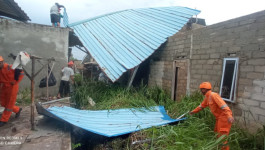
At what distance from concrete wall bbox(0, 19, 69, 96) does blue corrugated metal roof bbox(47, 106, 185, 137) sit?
10.00ft

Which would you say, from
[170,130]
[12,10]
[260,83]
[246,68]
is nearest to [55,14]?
[12,10]

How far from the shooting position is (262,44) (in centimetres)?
326

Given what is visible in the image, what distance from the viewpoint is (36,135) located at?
3.00m

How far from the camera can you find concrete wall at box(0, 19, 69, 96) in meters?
5.63

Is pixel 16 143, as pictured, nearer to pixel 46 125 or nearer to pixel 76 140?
pixel 46 125

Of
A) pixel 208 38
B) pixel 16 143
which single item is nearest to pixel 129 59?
pixel 208 38

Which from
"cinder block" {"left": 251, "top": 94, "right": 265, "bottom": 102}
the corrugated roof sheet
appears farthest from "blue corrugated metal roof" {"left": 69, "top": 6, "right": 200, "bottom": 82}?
"cinder block" {"left": 251, "top": 94, "right": 265, "bottom": 102}

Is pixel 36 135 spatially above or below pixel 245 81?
below

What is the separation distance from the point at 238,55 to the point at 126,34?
15.2ft

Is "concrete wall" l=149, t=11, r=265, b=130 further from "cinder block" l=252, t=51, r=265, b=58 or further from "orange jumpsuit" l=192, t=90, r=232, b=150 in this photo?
"orange jumpsuit" l=192, t=90, r=232, b=150

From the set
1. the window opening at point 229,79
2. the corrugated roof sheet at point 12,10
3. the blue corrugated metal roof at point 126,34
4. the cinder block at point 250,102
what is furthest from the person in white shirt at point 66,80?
the cinder block at point 250,102

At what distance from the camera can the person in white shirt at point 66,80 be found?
247 inches

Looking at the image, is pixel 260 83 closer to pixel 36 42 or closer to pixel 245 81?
pixel 245 81

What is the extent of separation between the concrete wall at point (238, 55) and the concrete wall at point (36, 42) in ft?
15.6
